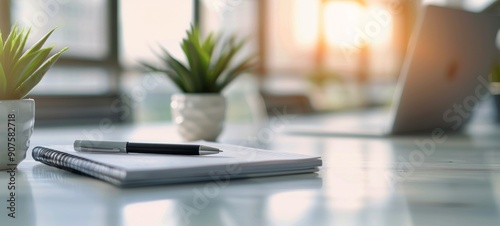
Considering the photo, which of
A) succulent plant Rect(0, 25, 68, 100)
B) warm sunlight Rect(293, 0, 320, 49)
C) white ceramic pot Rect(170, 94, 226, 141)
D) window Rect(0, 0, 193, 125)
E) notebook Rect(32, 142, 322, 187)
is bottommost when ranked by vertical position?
notebook Rect(32, 142, 322, 187)

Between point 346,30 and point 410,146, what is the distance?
4.92 metres

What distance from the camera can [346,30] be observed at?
605cm

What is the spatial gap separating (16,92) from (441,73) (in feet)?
3.31

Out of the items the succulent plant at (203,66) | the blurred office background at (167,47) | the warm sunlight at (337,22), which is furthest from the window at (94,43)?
the warm sunlight at (337,22)

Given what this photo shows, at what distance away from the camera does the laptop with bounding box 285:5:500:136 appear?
4.50 feet

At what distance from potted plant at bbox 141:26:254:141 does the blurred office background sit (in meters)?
0.05

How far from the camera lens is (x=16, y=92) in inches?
32.8

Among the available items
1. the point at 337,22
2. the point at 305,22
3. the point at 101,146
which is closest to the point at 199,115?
the point at 101,146

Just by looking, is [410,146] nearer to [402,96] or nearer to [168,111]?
[402,96]

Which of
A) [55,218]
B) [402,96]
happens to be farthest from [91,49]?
[55,218]

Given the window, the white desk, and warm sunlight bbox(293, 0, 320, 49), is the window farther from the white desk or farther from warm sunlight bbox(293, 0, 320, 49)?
warm sunlight bbox(293, 0, 320, 49)

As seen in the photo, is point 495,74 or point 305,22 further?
point 305,22

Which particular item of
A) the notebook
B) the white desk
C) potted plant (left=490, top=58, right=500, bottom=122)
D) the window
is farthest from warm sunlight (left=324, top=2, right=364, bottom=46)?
the notebook

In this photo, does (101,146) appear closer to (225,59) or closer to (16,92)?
(16,92)
